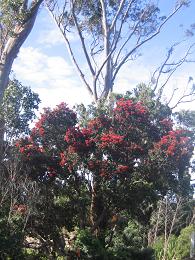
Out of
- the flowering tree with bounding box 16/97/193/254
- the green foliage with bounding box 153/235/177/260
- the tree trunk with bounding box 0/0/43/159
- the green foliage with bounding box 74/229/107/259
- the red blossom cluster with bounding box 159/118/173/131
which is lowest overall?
the green foliage with bounding box 74/229/107/259

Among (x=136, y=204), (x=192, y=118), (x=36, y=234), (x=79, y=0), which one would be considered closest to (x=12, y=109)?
(x=36, y=234)

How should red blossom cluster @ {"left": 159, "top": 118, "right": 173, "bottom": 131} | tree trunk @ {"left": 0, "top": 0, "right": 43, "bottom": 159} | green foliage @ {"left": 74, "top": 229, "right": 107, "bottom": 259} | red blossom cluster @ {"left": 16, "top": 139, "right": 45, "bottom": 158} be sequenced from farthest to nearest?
1. tree trunk @ {"left": 0, "top": 0, "right": 43, "bottom": 159}
2. red blossom cluster @ {"left": 159, "top": 118, "right": 173, "bottom": 131}
3. red blossom cluster @ {"left": 16, "top": 139, "right": 45, "bottom": 158}
4. green foliage @ {"left": 74, "top": 229, "right": 107, "bottom": 259}

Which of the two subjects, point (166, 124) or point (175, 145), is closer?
point (175, 145)

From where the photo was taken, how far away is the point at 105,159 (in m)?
9.38

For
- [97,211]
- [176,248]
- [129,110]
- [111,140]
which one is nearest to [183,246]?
[176,248]

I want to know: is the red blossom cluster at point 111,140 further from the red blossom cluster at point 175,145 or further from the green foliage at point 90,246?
the green foliage at point 90,246

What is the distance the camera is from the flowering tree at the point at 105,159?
923 cm

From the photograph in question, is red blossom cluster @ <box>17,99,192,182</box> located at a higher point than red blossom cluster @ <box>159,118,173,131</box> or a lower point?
lower

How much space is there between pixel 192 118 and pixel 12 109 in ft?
20.0

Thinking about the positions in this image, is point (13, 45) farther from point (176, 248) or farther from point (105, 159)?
point (176, 248)

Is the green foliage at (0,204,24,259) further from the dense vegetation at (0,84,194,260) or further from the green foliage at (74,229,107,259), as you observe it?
the green foliage at (74,229,107,259)

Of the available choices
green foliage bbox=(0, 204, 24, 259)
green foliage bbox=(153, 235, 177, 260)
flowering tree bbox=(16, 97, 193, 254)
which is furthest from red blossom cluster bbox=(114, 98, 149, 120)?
green foliage bbox=(153, 235, 177, 260)

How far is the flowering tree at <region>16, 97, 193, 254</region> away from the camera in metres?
9.23

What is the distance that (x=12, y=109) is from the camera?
932cm
